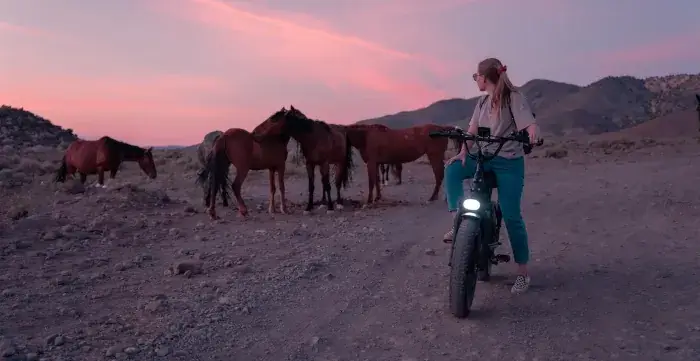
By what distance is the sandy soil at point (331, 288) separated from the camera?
423cm

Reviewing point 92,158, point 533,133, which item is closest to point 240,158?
point 533,133

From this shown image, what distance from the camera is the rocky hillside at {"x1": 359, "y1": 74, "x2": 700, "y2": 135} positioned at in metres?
78.5

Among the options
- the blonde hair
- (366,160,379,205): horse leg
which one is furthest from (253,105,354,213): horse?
the blonde hair

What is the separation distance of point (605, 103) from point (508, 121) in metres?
101

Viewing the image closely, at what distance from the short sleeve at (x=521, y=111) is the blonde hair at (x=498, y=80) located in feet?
0.17

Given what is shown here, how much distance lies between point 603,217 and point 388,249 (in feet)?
13.4

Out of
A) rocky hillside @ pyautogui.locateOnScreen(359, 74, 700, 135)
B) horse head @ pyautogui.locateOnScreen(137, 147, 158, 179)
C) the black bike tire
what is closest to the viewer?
the black bike tire

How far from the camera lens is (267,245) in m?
8.06

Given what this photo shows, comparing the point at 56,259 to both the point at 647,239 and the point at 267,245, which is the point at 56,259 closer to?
the point at 267,245

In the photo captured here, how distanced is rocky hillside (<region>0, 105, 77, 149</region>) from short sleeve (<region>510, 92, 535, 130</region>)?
121 ft

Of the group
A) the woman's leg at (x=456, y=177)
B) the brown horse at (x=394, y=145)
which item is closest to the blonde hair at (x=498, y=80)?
the woman's leg at (x=456, y=177)

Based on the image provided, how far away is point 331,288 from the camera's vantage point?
5.80 metres

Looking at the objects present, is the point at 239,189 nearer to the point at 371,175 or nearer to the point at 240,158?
the point at 240,158

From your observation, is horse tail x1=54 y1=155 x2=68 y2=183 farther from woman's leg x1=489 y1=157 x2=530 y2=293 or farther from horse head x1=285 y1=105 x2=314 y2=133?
woman's leg x1=489 y1=157 x2=530 y2=293
